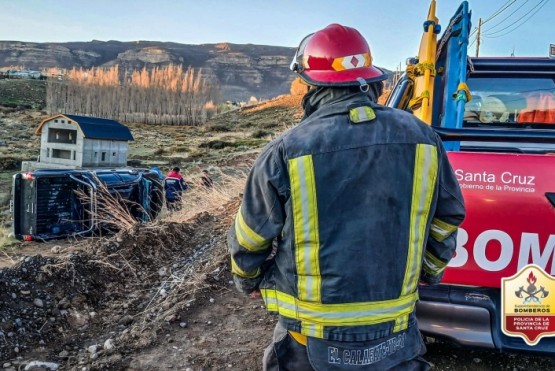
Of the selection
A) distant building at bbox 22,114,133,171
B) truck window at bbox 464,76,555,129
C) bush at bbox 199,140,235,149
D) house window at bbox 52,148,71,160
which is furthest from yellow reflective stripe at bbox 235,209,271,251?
bush at bbox 199,140,235,149

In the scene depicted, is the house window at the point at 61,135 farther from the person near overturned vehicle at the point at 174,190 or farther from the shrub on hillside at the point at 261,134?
the shrub on hillside at the point at 261,134

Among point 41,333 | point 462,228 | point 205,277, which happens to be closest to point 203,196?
point 205,277

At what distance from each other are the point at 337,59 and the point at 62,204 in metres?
8.18

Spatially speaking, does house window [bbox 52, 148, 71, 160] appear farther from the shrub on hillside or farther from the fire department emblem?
the shrub on hillside

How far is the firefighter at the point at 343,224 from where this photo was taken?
5.76 feet

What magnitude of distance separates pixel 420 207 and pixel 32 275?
4263 millimetres

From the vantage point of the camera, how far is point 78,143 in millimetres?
13211

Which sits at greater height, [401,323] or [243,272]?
[243,272]

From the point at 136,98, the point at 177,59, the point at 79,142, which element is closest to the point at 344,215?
the point at 79,142

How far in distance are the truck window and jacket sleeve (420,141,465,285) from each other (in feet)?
8.72

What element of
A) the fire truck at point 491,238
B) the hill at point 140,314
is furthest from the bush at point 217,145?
the fire truck at point 491,238

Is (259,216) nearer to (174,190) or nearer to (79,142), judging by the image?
(174,190)

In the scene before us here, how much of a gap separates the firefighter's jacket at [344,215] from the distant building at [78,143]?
40.5ft

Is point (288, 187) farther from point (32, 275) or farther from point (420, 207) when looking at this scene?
point (32, 275)
